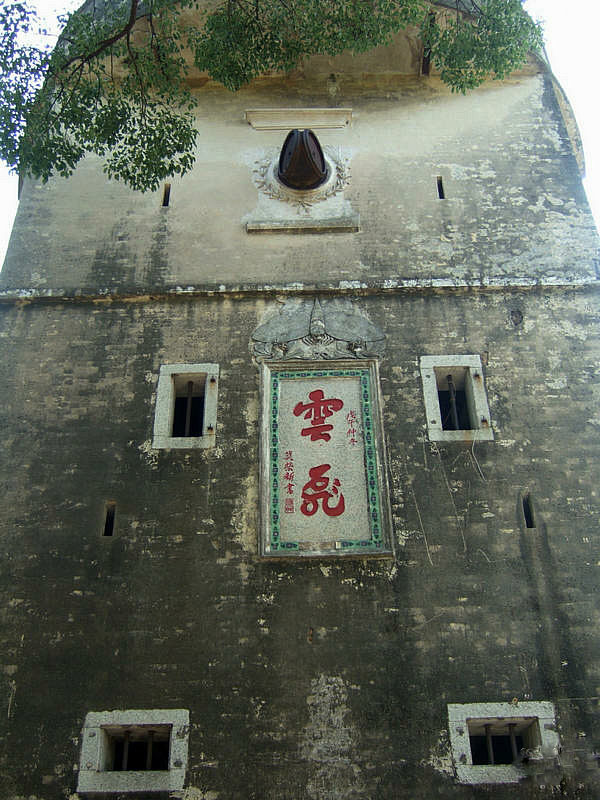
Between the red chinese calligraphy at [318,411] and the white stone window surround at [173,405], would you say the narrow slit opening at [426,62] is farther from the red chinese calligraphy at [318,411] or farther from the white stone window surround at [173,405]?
the white stone window surround at [173,405]

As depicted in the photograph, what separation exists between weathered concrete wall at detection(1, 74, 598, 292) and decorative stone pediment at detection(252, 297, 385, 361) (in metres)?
0.42

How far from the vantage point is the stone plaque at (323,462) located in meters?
7.92

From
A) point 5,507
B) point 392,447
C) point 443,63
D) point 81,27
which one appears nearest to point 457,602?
point 392,447

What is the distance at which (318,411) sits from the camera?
28.3 feet

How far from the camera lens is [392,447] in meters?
8.46

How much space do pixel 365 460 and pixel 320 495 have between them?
60 cm

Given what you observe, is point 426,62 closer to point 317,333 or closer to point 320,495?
point 317,333

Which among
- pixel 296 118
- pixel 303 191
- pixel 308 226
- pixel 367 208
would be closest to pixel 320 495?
pixel 308 226

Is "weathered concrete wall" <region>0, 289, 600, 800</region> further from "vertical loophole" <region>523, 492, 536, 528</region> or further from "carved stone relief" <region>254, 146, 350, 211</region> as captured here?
"carved stone relief" <region>254, 146, 350, 211</region>

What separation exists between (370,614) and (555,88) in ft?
26.1

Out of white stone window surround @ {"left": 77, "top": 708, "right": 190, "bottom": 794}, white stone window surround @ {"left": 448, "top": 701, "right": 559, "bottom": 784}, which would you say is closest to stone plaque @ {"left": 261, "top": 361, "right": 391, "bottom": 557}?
white stone window surround @ {"left": 448, "top": 701, "right": 559, "bottom": 784}

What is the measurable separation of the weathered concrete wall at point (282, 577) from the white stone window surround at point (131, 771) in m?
0.10

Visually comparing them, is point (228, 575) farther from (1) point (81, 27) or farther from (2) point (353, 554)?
(1) point (81, 27)

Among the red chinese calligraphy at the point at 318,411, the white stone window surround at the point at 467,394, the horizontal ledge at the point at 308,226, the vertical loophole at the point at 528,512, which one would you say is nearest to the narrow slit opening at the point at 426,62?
the horizontal ledge at the point at 308,226
